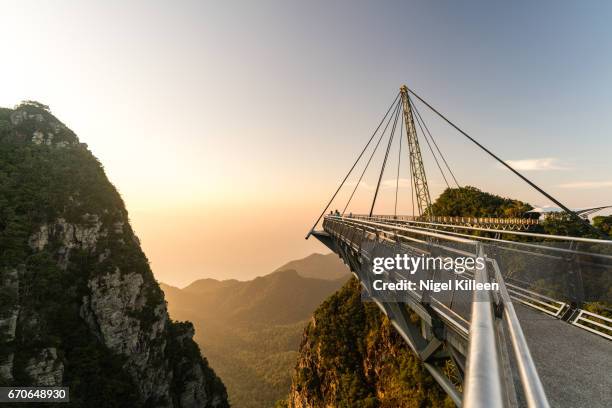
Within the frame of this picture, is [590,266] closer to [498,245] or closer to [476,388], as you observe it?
[498,245]

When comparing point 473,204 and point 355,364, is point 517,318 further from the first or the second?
point 473,204

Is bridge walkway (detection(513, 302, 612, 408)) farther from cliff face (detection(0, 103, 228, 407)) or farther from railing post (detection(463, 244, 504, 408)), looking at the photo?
cliff face (detection(0, 103, 228, 407))

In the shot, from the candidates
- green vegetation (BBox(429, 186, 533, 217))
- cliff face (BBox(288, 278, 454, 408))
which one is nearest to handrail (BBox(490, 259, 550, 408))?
cliff face (BBox(288, 278, 454, 408))

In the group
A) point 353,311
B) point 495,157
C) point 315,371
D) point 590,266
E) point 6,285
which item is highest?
point 495,157

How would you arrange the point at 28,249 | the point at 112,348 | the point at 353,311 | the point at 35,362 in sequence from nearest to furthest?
the point at 35,362 < the point at 28,249 < the point at 112,348 < the point at 353,311

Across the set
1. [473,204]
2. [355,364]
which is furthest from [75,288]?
[473,204]

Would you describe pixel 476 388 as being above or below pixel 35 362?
above

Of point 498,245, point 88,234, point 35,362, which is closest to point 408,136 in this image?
point 498,245

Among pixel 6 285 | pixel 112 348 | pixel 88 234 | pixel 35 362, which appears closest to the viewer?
pixel 35 362
